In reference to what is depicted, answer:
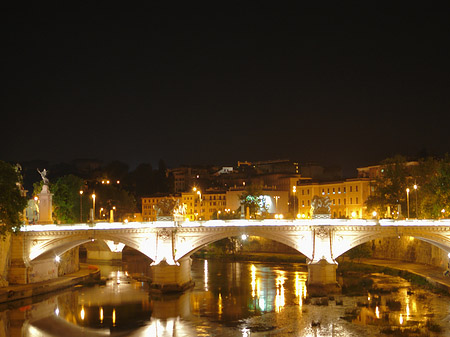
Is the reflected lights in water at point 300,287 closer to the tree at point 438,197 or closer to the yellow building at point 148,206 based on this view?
the tree at point 438,197

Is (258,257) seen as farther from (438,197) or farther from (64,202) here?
(438,197)

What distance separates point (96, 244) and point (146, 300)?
28474mm

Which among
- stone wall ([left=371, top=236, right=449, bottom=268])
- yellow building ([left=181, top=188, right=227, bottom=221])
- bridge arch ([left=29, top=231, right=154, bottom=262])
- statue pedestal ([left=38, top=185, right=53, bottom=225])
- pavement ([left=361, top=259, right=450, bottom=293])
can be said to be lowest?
pavement ([left=361, top=259, right=450, bottom=293])

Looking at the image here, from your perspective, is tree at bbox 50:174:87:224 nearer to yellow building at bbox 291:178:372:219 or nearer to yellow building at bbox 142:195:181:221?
yellow building at bbox 291:178:372:219

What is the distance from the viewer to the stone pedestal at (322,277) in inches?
1850

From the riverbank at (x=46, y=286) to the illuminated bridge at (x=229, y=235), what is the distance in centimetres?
212

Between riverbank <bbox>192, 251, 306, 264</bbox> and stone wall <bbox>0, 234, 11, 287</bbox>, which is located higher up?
stone wall <bbox>0, 234, 11, 287</bbox>

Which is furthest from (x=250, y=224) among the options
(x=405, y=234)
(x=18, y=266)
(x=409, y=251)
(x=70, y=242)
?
(x=409, y=251)

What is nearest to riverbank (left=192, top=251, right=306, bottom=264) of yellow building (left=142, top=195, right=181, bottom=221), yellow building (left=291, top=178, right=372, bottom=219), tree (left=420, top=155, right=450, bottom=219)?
tree (left=420, top=155, right=450, bottom=219)

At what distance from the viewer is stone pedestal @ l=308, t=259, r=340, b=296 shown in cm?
4700

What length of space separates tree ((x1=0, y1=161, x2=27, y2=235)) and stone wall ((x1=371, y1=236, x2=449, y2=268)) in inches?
1272

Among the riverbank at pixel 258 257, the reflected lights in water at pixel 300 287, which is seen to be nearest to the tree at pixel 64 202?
the riverbank at pixel 258 257

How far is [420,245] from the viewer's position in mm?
59469

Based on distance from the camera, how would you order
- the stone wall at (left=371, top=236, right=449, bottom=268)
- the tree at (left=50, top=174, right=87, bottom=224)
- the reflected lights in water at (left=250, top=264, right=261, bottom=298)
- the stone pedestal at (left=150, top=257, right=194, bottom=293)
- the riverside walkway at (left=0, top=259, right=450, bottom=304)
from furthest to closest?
the tree at (left=50, top=174, right=87, bottom=224) < the stone wall at (left=371, top=236, right=449, bottom=268) < the stone pedestal at (left=150, top=257, right=194, bottom=293) < the reflected lights in water at (left=250, top=264, right=261, bottom=298) < the riverside walkway at (left=0, top=259, right=450, bottom=304)
